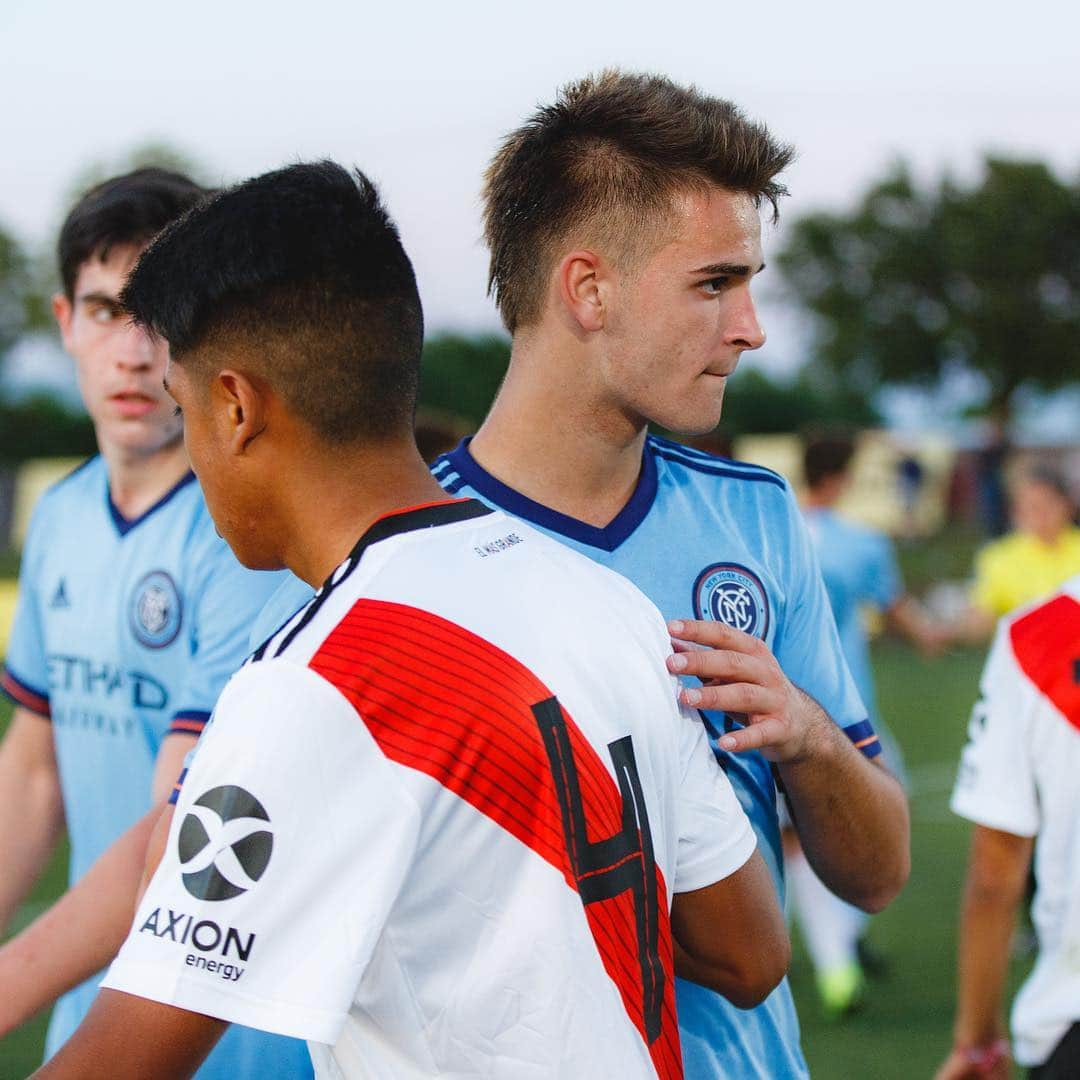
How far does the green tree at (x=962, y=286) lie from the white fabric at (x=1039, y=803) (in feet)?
197

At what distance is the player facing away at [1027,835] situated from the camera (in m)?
2.98

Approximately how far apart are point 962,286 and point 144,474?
208 feet

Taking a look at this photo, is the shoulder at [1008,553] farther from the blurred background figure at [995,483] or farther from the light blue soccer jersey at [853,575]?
the blurred background figure at [995,483]

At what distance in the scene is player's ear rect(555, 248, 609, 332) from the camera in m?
2.50

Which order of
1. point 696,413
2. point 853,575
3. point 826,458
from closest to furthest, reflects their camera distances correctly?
point 696,413 < point 853,575 < point 826,458

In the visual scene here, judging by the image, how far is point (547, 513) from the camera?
8.22 ft

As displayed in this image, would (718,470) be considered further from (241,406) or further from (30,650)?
(30,650)

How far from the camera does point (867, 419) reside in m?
52.5

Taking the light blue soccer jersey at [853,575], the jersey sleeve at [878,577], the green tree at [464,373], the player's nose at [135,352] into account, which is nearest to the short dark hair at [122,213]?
the player's nose at [135,352]

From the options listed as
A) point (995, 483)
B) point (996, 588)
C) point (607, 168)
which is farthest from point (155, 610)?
point (995, 483)

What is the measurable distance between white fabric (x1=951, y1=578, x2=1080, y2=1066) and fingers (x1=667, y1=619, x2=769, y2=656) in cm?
106

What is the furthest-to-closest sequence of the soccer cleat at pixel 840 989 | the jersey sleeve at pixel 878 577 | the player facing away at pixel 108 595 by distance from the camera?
the jersey sleeve at pixel 878 577
the soccer cleat at pixel 840 989
the player facing away at pixel 108 595

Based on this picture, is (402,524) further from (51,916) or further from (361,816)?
(51,916)

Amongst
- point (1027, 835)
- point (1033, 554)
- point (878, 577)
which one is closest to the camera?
point (1027, 835)
